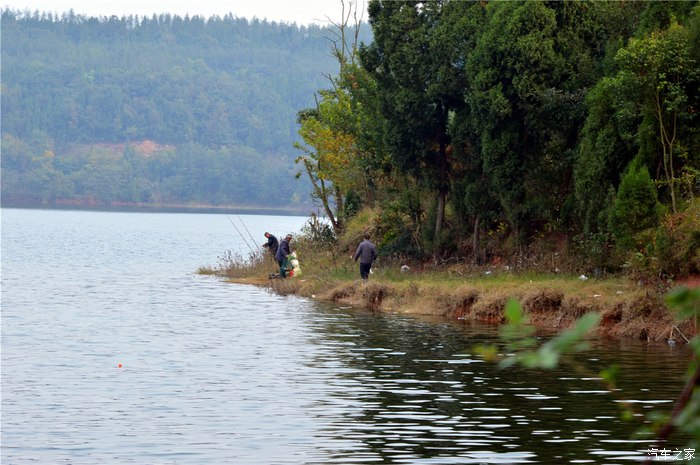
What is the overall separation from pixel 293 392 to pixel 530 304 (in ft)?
32.1

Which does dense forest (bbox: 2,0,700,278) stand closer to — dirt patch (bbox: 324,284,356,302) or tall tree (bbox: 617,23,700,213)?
tall tree (bbox: 617,23,700,213)

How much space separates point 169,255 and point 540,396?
5961cm

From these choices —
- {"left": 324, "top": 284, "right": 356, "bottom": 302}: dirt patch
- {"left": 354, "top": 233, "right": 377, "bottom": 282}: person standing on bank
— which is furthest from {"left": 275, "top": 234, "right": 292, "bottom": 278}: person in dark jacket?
{"left": 354, "top": 233, "right": 377, "bottom": 282}: person standing on bank

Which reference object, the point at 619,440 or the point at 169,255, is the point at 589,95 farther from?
the point at 169,255

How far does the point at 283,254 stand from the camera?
132 ft

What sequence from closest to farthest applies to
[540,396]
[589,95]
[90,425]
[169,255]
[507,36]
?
[90,425] → [540,396] → [589,95] → [507,36] → [169,255]

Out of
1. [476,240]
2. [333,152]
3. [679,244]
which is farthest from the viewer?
[333,152]

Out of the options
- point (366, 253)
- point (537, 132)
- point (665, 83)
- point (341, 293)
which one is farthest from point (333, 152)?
point (665, 83)

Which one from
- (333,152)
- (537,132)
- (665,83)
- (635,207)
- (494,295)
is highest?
(665,83)

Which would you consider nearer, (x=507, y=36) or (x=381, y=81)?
(x=507, y=36)

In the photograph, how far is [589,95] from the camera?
29109 mm

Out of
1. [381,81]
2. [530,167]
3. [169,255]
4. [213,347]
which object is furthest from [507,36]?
[169,255]

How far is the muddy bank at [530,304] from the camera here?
934 inches

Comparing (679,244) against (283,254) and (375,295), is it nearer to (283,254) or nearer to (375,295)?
(375,295)
